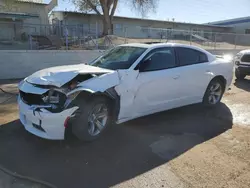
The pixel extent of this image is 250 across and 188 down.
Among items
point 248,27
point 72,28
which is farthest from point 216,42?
point 248,27

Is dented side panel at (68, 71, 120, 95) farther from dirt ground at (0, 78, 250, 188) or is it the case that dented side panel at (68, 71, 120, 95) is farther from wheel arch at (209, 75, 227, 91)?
wheel arch at (209, 75, 227, 91)

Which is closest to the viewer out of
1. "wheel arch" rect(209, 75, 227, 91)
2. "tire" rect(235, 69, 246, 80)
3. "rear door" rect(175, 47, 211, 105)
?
"rear door" rect(175, 47, 211, 105)

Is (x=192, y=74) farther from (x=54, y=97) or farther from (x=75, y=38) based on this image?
(x=75, y=38)

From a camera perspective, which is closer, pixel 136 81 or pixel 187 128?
pixel 136 81

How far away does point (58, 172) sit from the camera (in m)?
3.15

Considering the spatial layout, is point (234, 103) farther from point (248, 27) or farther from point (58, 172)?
point (248, 27)

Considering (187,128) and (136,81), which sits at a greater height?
(136,81)

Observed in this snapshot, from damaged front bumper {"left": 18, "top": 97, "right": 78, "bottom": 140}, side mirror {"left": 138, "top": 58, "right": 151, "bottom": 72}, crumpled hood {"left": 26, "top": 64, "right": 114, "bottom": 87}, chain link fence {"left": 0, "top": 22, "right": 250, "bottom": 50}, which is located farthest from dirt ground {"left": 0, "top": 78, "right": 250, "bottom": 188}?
chain link fence {"left": 0, "top": 22, "right": 250, "bottom": 50}

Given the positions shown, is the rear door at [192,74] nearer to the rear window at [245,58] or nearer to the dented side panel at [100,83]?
the dented side panel at [100,83]

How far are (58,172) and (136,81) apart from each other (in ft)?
6.63

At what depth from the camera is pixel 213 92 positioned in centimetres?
601

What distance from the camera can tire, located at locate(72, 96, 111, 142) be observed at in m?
3.67

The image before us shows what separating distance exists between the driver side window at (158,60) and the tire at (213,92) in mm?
1398

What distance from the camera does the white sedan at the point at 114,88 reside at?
3.59 m
